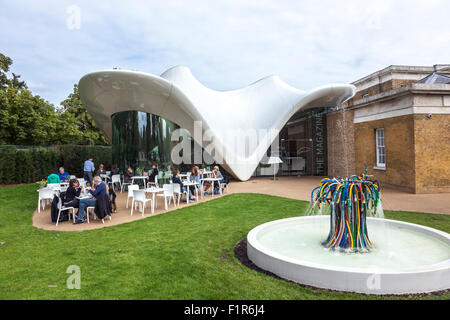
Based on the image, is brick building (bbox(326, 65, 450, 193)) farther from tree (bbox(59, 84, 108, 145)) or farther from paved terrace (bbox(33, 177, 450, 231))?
tree (bbox(59, 84, 108, 145))

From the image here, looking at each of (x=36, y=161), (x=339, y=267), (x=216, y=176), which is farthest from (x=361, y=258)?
(x=36, y=161)

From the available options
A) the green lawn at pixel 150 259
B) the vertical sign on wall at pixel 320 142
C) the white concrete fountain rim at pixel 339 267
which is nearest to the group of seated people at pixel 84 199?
the green lawn at pixel 150 259

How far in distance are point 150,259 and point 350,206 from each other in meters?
3.26

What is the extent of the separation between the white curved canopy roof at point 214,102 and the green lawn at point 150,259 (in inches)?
215

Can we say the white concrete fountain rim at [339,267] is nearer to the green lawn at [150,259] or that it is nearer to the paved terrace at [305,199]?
the green lawn at [150,259]

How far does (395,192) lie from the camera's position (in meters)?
11.1

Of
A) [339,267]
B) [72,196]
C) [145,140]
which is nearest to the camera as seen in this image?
[339,267]

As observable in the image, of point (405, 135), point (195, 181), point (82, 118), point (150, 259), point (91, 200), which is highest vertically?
point (82, 118)

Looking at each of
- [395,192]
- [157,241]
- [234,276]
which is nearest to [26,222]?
[157,241]

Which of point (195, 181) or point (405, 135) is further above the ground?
point (405, 135)

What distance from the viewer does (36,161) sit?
15727 millimetres

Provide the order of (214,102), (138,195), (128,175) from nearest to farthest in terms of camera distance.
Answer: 1. (138,195)
2. (128,175)
3. (214,102)

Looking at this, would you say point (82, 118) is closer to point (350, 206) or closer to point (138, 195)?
point (138, 195)
